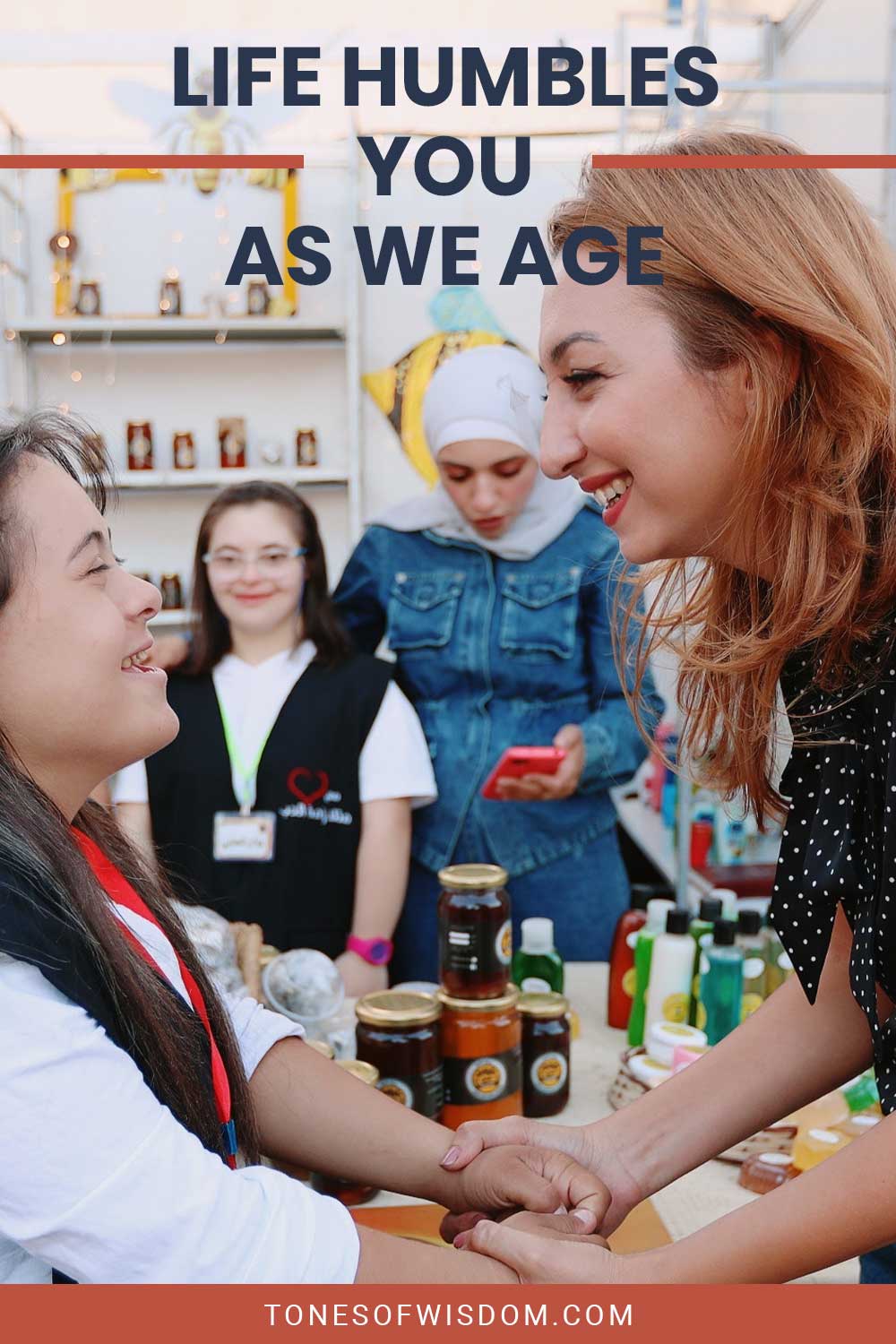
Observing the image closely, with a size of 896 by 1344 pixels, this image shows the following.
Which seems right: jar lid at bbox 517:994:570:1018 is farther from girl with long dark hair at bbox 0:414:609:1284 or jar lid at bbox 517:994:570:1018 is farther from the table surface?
girl with long dark hair at bbox 0:414:609:1284

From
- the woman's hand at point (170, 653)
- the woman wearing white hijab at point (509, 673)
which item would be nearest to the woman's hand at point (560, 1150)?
the woman wearing white hijab at point (509, 673)

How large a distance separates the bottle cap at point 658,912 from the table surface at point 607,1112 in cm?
19

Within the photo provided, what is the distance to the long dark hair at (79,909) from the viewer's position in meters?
0.81

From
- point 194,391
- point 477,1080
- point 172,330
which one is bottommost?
point 477,1080

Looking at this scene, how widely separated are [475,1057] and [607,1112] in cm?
22

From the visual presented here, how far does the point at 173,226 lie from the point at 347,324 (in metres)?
0.76

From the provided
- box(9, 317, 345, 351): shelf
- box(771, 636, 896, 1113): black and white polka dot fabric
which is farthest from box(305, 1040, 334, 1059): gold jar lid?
box(9, 317, 345, 351): shelf

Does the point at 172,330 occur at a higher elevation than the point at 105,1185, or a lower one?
higher

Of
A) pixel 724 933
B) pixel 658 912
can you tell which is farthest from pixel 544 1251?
pixel 658 912

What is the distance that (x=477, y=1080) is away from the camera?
4.40ft

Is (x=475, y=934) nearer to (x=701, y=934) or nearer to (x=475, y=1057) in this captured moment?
(x=475, y=1057)

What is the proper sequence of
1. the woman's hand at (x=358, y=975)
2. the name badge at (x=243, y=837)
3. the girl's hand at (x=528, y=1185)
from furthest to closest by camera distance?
the name badge at (x=243, y=837)
the woman's hand at (x=358, y=975)
the girl's hand at (x=528, y=1185)

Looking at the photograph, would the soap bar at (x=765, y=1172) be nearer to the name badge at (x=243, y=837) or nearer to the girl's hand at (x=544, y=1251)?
the girl's hand at (x=544, y=1251)
